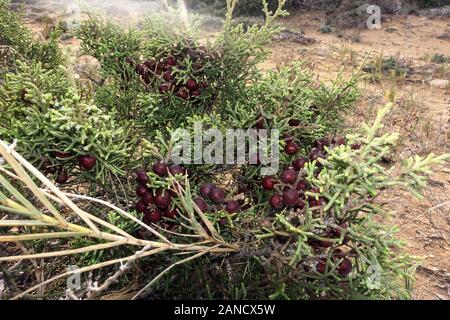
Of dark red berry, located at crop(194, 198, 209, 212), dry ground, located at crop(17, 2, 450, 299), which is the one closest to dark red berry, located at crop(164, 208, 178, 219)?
dark red berry, located at crop(194, 198, 209, 212)

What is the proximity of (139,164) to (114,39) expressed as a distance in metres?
1.01

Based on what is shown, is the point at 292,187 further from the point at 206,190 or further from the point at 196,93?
the point at 196,93

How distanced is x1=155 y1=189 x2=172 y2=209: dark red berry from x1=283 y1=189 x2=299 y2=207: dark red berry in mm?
516

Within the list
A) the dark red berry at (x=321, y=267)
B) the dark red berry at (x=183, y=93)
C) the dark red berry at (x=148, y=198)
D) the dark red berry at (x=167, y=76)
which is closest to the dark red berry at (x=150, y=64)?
the dark red berry at (x=167, y=76)

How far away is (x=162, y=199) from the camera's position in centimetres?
173

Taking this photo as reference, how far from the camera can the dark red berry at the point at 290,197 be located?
1.68m

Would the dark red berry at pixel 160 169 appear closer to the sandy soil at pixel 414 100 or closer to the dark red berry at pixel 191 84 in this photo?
the dark red berry at pixel 191 84

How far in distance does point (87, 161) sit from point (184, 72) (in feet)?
2.50

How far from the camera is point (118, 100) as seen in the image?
8.08ft

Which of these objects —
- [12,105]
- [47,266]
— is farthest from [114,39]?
[47,266]

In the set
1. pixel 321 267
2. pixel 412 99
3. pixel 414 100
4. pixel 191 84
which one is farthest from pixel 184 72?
pixel 414 100

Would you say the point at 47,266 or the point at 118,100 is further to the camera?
the point at 118,100
